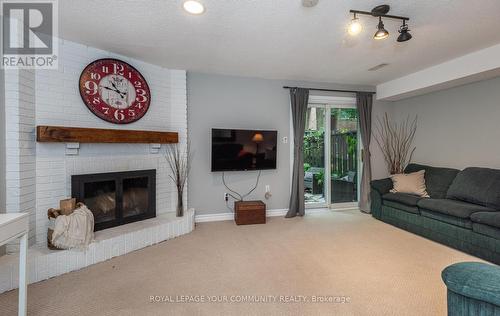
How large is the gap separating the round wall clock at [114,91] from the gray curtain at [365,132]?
3.62m

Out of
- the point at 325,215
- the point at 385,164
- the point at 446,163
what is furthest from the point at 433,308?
the point at 385,164

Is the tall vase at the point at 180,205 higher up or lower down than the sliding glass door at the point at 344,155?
lower down

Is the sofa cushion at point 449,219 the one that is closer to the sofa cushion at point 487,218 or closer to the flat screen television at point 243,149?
the sofa cushion at point 487,218

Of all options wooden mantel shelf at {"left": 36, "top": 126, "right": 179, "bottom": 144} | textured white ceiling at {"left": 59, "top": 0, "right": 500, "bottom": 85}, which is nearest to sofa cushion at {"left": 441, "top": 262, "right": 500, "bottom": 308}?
textured white ceiling at {"left": 59, "top": 0, "right": 500, "bottom": 85}

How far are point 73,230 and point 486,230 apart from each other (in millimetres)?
4189

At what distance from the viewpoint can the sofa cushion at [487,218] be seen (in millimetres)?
2430

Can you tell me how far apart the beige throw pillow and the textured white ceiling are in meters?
1.64

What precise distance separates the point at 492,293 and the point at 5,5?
3759 mm

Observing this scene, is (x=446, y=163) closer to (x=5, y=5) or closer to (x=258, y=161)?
(x=258, y=161)

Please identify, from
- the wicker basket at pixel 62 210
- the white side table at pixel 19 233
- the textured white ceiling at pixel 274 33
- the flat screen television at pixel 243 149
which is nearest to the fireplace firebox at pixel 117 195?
the wicker basket at pixel 62 210

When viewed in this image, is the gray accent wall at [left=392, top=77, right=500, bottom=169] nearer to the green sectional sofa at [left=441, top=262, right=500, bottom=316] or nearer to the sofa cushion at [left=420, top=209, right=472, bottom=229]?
the sofa cushion at [left=420, top=209, right=472, bottom=229]

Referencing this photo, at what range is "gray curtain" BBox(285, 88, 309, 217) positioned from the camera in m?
4.09

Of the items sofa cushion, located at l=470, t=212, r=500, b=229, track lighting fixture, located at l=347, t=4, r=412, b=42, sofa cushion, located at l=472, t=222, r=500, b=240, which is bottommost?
sofa cushion, located at l=472, t=222, r=500, b=240

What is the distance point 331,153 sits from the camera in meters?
4.54
